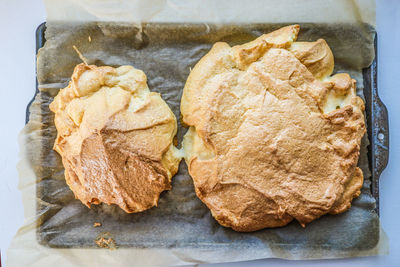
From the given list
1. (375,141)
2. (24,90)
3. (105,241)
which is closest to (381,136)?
(375,141)

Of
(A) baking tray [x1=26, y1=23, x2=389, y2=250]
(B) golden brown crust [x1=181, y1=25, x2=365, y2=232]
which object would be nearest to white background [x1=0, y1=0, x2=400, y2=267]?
(A) baking tray [x1=26, y1=23, x2=389, y2=250]

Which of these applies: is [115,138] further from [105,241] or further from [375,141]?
[375,141]

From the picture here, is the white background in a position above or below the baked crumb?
above

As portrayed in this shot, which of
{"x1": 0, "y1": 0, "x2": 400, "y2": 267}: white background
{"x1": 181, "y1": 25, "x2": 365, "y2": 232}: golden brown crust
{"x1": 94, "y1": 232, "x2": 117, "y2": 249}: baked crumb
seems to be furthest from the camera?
{"x1": 0, "y1": 0, "x2": 400, "y2": 267}: white background

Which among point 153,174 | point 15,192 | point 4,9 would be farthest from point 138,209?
point 4,9

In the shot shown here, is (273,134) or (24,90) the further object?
(24,90)

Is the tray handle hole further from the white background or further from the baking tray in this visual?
the white background

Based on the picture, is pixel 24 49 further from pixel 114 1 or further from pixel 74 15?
pixel 114 1

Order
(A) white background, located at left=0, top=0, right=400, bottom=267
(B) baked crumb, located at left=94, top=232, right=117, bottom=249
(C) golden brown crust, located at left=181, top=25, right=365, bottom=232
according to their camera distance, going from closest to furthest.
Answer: (C) golden brown crust, located at left=181, top=25, right=365, bottom=232
(B) baked crumb, located at left=94, top=232, right=117, bottom=249
(A) white background, located at left=0, top=0, right=400, bottom=267
